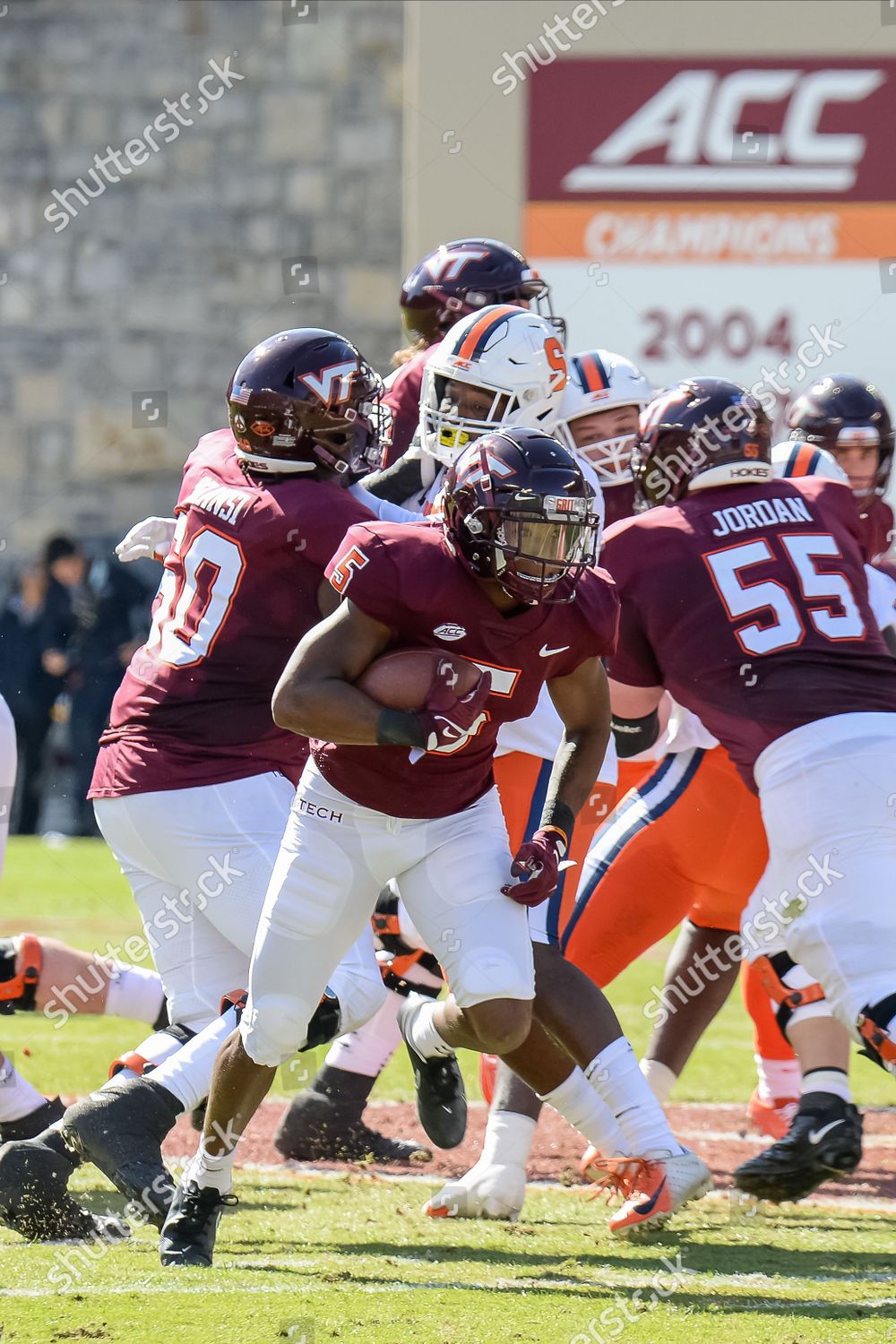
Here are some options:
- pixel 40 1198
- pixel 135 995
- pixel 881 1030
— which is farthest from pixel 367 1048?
pixel 881 1030

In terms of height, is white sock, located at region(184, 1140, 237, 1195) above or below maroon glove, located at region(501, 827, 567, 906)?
below

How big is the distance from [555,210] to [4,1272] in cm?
1169

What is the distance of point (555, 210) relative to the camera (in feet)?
47.1

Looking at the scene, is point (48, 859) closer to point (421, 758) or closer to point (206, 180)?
point (206, 180)

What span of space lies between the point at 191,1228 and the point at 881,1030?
1474mm

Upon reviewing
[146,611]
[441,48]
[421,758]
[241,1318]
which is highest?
[441,48]

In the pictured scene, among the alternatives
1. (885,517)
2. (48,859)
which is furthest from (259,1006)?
(48,859)

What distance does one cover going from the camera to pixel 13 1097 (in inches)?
184

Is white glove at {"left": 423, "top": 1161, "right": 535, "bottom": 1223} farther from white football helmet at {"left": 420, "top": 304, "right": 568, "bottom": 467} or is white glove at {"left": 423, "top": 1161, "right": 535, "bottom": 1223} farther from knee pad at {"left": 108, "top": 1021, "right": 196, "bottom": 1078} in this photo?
white football helmet at {"left": 420, "top": 304, "right": 568, "bottom": 467}

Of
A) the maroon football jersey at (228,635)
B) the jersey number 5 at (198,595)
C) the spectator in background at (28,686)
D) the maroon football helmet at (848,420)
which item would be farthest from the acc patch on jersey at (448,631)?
the spectator in background at (28,686)

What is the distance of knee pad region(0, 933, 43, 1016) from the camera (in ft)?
16.1

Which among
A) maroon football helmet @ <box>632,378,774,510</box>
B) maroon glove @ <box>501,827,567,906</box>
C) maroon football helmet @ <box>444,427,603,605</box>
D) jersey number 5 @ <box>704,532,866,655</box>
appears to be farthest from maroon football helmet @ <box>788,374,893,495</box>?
maroon glove @ <box>501,827,567,906</box>

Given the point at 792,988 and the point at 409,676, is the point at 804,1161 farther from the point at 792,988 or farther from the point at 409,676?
the point at 409,676

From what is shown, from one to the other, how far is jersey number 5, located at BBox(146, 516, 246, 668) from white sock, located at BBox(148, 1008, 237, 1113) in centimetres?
82
